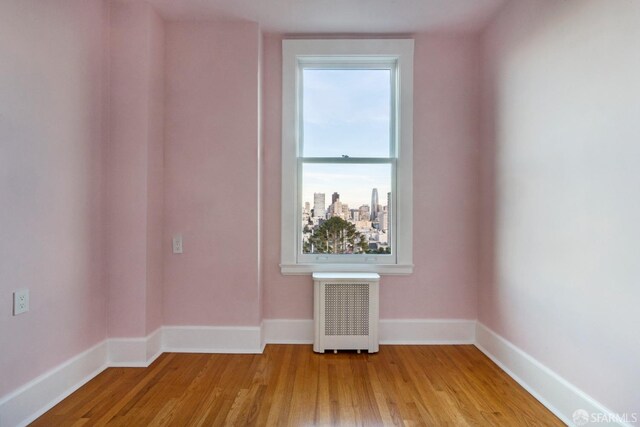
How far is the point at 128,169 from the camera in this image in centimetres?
281

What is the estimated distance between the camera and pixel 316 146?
3430 millimetres

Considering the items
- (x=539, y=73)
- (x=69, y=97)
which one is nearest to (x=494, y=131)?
(x=539, y=73)

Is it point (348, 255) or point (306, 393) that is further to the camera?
point (348, 255)

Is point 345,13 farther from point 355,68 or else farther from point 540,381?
point 540,381

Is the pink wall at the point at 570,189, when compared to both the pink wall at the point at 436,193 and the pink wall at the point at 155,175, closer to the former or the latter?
the pink wall at the point at 436,193

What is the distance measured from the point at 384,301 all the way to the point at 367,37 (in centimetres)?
236

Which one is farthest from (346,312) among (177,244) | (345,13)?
(345,13)

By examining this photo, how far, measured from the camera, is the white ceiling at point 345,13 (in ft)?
9.18

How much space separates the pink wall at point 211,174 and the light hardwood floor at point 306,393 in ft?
1.58

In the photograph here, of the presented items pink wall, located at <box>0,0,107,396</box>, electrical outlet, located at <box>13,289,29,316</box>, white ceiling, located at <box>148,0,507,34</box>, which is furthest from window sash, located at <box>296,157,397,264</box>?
electrical outlet, located at <box>13,289,29,316</box>

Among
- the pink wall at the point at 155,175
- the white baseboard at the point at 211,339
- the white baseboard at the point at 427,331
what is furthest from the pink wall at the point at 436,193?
the pink wall at the point at 155,175

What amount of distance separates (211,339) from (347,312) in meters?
1.16

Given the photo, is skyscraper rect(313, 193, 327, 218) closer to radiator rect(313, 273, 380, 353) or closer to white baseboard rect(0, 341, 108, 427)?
radiator rect(313, 273, 380, 353)

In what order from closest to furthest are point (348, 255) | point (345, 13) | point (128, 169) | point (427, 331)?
point (128, 169)
point (345, 13)
point (427, 331)
point (348, 255)
